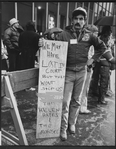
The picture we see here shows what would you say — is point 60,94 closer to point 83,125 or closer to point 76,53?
point 76,53

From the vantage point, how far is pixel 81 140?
7.53ft

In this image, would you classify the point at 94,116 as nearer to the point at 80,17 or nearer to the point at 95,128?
the point at 95,128

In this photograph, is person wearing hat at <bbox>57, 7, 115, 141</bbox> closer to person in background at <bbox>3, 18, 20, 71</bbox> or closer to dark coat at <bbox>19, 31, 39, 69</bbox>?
dark coat at <bbox>19, 31, 39, 69</bbox>

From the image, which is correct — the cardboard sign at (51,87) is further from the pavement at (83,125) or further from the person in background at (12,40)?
the person in background at (12,40)

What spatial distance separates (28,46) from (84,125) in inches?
91.2

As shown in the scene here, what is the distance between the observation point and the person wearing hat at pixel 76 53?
208 cm

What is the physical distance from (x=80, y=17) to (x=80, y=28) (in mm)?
152

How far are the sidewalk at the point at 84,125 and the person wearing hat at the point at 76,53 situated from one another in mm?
195

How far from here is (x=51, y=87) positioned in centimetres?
216

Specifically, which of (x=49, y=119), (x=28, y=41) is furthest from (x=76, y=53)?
(x=28, y=41)

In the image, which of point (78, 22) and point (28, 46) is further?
point (28, 46)

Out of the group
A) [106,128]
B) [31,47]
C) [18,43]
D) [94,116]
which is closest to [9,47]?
[18,43]

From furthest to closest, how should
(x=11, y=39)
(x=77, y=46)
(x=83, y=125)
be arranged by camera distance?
1. (x=11, y=39)
2. (x=83, y=125)
3. (x=77, y=46)

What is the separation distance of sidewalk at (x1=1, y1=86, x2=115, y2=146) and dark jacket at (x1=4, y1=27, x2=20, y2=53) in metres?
1.31
